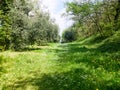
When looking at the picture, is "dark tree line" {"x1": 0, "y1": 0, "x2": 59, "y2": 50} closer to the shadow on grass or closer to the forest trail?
the forest trail

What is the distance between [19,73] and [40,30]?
69.5ft

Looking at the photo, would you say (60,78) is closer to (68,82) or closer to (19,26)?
(68,82)

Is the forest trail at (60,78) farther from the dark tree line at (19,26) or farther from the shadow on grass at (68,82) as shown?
the dark tree line at (19,26)

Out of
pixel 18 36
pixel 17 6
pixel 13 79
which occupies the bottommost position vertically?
pixel 13 79

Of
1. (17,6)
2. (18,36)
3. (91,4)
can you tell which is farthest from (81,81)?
(91,4)

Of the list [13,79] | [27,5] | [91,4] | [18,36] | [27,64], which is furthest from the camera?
[91,4]

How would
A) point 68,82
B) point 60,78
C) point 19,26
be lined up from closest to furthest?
point 68,82 < point 60,78 < point 19,26

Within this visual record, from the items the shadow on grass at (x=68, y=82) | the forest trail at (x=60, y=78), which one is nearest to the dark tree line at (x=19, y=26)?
the forest trail at (x=60, y=78)

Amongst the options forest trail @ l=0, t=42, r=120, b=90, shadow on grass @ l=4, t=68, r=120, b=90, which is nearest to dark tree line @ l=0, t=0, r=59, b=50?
forest trail @ l=0, t=42, r=120, b=90

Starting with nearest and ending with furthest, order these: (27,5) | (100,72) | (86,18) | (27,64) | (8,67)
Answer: (100,72) < (8,67) < (27,64) < (27,5) < (86,18)

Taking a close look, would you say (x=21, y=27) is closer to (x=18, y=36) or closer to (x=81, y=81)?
(x=18, y=36)

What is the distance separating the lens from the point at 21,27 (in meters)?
32.2

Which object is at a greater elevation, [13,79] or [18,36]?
[18,36]

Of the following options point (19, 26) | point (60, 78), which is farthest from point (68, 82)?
point (19, 26)
